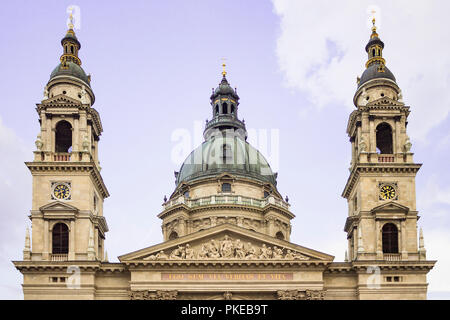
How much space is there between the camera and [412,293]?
196 feet

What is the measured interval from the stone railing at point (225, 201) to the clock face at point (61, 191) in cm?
2126

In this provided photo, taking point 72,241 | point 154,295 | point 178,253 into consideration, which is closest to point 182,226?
point 178,253

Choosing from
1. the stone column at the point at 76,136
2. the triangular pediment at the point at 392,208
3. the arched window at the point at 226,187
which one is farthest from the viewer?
the arched window at the point at 226,187

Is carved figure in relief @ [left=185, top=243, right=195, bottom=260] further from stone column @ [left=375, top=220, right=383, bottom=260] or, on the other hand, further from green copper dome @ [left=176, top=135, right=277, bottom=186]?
green copper dome @ [left=176, top=135, right=277, bottom=186]

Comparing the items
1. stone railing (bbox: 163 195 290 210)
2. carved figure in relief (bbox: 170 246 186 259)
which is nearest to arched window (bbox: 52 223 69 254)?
carved figure in relief (bbox: 170 246 186 259)

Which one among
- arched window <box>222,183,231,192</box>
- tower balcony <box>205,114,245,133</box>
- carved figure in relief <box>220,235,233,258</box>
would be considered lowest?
carved figure in relief <box>220,235,233,258</box>

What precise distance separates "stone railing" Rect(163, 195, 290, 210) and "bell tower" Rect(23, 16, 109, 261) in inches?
651

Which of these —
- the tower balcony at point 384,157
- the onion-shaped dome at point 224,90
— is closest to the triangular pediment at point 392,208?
the tower balcony at point 384,157

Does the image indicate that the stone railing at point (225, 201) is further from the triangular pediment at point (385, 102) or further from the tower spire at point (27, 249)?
the tower spire at point (27, 249)

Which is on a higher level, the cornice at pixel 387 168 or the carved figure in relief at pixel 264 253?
the cornice at pixel 387 168

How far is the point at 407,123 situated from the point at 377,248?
11861 millimetres

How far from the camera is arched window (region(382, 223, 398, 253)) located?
6241cm

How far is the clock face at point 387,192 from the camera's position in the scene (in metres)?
62.9
